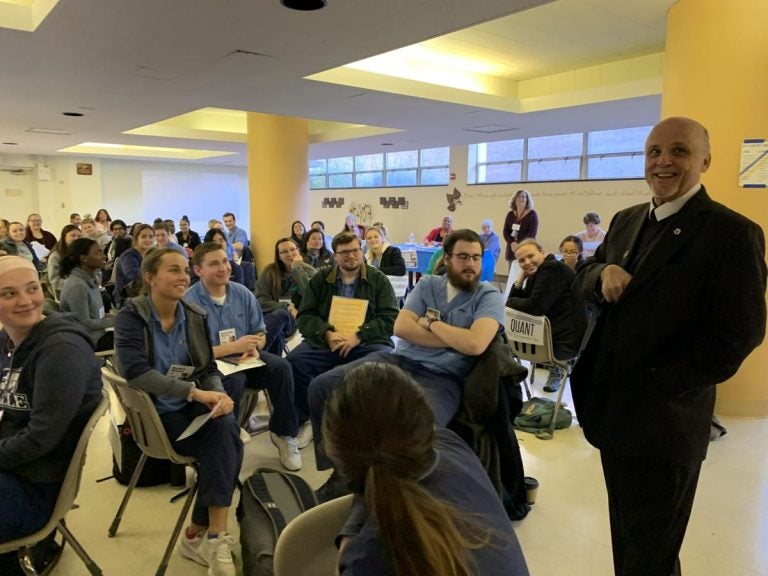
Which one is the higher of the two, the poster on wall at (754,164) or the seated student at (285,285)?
the poster on wall at (754,164)

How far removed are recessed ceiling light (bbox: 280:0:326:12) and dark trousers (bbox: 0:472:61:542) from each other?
2599 mm

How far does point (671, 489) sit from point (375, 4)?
9.07 ft

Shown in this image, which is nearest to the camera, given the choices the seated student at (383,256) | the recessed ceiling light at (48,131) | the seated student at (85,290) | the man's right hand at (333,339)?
the man's right hand at (333,339)

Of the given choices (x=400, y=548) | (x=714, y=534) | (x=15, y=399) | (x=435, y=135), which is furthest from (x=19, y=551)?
(x=435, y=135)

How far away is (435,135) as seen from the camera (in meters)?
8.44

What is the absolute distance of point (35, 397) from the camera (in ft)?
5.65

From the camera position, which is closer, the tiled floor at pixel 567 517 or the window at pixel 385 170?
the tiled floor at pixel 567 517

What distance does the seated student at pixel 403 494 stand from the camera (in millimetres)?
816

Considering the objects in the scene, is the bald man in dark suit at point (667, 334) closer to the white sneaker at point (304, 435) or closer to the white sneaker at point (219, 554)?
the white sneaker at point (219, 554)

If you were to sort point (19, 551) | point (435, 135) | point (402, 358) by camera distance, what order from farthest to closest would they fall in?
point (435, 135)
point (402, 358)
point (19, 551)

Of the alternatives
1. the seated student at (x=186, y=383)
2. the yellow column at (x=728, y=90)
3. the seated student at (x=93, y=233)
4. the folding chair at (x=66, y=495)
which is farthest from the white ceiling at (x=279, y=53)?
the folding chair at (x=66, y=495)

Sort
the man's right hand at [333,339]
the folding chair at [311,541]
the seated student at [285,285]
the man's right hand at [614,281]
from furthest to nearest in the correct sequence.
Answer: the seated student at [285,285] < the man's right hand at [333,339] < the man's right hand at [614,281] < the folding chair at [311,541]

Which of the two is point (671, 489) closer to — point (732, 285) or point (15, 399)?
point (732, 285)

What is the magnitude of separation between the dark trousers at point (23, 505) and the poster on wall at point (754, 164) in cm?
401
